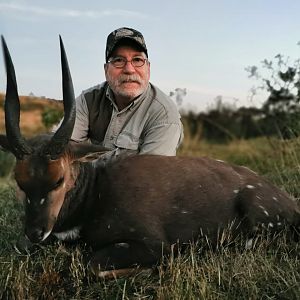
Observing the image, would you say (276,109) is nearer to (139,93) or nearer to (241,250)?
(139,93)

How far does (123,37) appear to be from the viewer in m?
6.27

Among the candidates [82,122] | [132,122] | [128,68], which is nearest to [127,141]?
[132,122]

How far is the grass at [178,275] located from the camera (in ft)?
14.1

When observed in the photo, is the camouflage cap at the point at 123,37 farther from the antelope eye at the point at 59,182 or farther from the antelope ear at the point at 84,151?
the antelope eye at the point at 59,182

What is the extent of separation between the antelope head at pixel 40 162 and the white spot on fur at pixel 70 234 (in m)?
0.35

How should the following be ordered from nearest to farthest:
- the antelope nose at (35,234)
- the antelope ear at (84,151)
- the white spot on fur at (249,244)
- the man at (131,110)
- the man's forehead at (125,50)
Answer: the antelope nose at (35,234)
the antelope ear at (84,151)
the white spot on fur at (249,244)
the man at (131,110)
the man's forehead at (125,50)

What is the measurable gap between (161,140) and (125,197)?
1.15 m

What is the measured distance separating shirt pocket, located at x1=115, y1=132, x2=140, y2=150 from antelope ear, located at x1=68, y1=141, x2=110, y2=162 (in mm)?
1244

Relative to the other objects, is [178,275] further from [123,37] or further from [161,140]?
[123,37]

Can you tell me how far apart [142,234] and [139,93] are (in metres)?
1.88

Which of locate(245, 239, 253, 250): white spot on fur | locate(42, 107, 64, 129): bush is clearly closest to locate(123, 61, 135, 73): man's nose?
locate(245, 239, 253, 250): white spot on fur

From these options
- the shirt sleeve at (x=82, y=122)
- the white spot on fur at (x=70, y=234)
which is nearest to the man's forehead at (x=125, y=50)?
the shirt sleeve at (x=82, y=122)

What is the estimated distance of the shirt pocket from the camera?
6256 mm

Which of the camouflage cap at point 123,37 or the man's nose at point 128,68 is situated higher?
the camouflage cap at point 123,37
